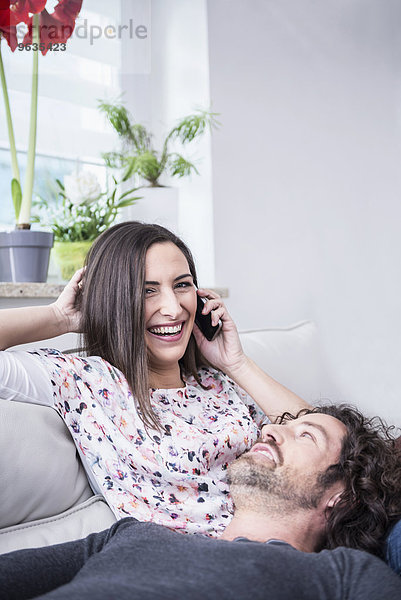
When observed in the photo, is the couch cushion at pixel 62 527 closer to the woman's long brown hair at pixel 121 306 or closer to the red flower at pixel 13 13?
the woman's long brown hair at pixel 121 306

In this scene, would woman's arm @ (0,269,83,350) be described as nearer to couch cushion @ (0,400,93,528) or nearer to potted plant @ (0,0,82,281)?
couch cushion @ (0,400,93,528)

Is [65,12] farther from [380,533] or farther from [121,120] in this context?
[380,533]

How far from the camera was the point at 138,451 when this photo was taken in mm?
1216

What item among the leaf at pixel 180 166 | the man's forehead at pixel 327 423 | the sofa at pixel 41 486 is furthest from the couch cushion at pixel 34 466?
the leaf at pixel 180 166

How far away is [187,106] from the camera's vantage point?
2.43 metres

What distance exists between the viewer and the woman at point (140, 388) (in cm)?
119

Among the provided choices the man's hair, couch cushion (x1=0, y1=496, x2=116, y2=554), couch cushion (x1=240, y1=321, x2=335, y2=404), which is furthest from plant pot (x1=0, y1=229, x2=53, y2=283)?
the man's hair

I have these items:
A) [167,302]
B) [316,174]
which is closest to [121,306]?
[167,302]

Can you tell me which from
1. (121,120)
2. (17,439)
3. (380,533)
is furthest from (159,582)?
(121,120)

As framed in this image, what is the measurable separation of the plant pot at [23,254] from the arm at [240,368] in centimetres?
50

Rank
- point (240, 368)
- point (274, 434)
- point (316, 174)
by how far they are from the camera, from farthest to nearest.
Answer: point (316, 174), point (240, 368), point (274, 434)

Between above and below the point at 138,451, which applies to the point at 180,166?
above

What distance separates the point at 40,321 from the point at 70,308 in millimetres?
87

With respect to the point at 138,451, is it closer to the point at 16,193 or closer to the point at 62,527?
the point at 62,527
